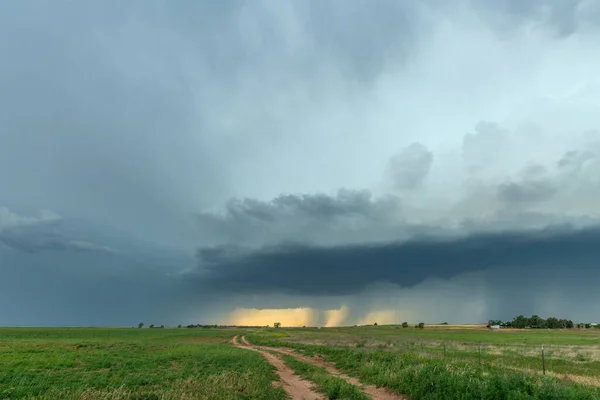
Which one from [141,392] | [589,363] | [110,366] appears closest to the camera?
[141,392]

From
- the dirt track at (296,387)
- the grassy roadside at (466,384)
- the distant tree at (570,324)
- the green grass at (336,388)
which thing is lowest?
the distant tree at (570,324)

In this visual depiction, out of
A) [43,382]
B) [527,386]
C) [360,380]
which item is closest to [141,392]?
[43,382]

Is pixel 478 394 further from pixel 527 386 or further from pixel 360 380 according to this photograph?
pixel 360 380

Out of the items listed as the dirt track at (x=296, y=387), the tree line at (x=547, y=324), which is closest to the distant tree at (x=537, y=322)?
the tree line at (x=547, y=324)

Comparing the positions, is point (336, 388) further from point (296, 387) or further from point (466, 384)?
point (466, 384)

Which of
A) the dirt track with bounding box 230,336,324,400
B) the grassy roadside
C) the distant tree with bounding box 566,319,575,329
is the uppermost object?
the grassy roadside

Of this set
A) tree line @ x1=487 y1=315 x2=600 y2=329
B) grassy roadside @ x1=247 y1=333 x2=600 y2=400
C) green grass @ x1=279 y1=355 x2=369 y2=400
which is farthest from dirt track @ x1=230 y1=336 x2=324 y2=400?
tree line @ x1=487 y1=315 x2=600 y2=329

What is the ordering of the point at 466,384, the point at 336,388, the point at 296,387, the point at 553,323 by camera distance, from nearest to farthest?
the point at 466,384, the point at 336,388, the point at 296,387, the point at 553,323

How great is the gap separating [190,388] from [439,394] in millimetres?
11992

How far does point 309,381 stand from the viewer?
22875mm

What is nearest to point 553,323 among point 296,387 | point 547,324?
point 547,324

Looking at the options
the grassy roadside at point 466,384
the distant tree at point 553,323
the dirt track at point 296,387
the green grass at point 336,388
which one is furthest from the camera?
the distant tree at point 553,323

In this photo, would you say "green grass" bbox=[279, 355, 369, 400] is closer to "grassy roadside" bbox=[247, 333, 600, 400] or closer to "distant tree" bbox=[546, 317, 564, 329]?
"grassy roadside" bbox=[247, 333, 600, 400]

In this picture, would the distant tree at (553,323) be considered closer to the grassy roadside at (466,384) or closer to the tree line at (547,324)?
the tree line at (547,324)
